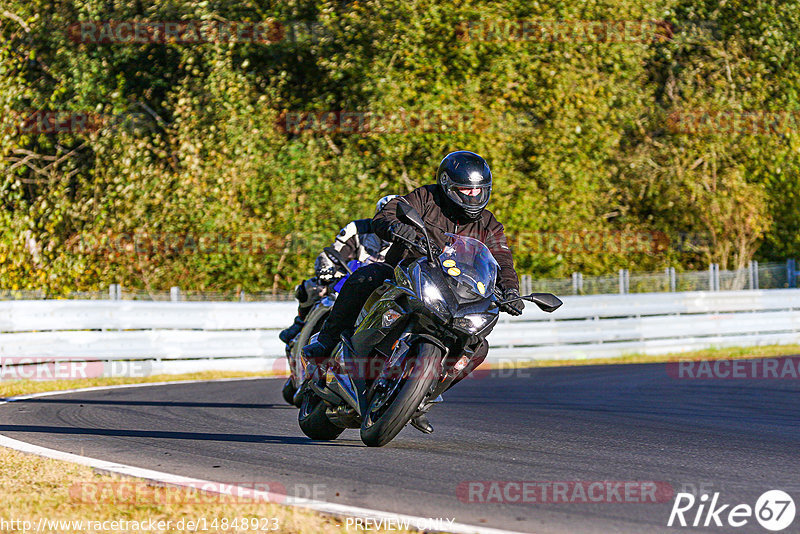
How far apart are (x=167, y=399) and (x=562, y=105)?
1711 centimetres

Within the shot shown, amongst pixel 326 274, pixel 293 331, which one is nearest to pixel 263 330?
pixel 293 331

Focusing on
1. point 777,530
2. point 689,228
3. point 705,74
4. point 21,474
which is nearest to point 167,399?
point 21,474

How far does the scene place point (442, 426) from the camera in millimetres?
9133

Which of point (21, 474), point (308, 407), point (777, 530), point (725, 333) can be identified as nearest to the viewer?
point (777, 530)

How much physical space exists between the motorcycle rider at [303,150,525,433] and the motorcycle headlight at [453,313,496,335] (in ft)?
0.89

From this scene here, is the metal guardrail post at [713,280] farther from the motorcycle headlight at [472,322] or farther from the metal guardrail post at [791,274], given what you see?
the motorcycle headlight at [472,322]

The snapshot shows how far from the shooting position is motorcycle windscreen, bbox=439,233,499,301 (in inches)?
266

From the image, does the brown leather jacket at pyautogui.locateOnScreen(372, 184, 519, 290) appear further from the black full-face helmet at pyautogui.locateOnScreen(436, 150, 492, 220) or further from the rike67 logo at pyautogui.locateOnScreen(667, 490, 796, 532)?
the rike67 logo at pyautogui.locateOnScreen(667, 490, 796, 532)

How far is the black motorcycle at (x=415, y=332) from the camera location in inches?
262

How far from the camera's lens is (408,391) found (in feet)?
21.7

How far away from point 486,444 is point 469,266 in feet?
4.75

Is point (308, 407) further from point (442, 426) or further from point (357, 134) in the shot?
point (357, 134)

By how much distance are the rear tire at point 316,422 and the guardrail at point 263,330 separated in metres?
7.30

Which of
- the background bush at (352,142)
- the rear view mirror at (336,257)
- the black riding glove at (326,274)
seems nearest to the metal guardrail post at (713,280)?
the background bush at (352,142)
